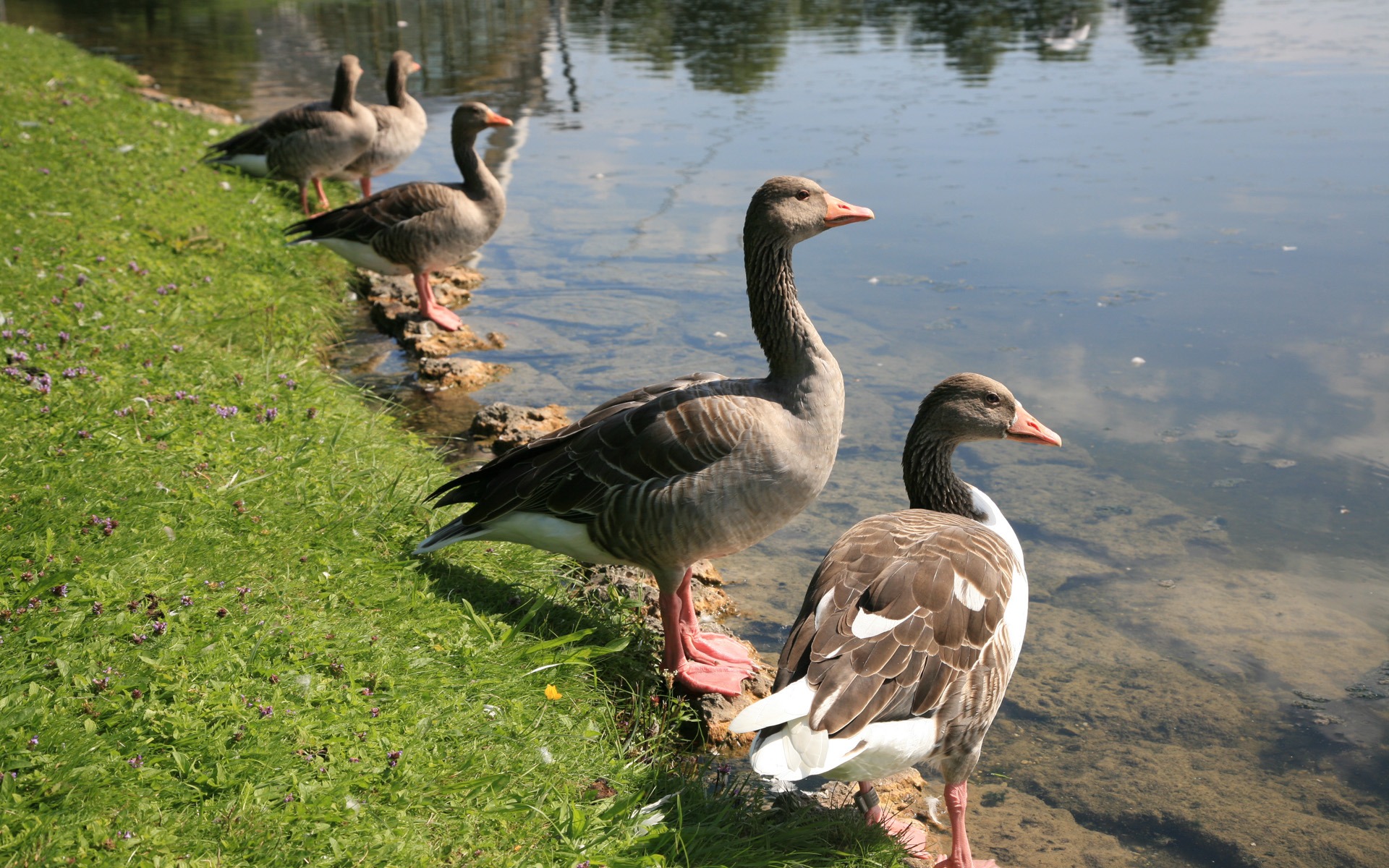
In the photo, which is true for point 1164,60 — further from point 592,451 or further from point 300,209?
point 592,451

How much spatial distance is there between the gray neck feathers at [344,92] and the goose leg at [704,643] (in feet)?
29.7

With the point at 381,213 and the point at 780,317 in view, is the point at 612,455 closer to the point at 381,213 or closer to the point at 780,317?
the point at 780,317

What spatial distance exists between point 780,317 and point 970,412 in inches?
40.1

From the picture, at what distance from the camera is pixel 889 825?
4188 mm

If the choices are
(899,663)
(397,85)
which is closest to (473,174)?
A: (397,85)

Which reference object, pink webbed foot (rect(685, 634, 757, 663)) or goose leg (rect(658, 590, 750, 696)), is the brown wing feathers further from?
pink webbed foot (rect(685, 634, 757, 663))

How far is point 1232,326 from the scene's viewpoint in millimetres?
8914

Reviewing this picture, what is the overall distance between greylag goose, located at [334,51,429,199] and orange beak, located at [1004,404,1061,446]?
9.59 metres

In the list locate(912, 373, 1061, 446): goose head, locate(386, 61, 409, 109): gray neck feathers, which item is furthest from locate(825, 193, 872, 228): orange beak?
locate(386, 61, 409, 109): gray neck feathers

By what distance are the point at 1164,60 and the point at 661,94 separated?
989 cm

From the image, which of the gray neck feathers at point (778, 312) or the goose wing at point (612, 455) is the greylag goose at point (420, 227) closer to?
the goose wing at point (612, 455)

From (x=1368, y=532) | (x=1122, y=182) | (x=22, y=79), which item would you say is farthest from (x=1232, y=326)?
(x=22, y=79)

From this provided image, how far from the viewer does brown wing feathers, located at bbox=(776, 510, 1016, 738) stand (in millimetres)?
3580

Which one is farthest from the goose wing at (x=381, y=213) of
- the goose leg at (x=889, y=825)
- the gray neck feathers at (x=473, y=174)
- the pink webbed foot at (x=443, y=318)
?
the goose leg at (x=889, y=825)
